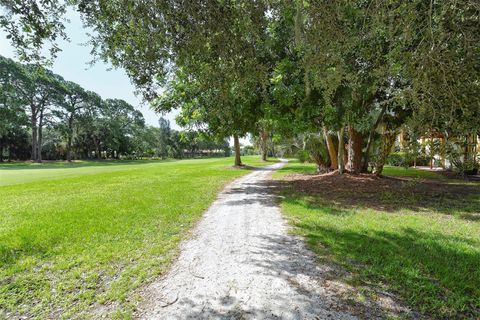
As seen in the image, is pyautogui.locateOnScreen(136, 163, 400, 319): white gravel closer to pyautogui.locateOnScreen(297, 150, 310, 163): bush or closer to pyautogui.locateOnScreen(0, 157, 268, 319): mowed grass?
pyautogui.locateOnScreen(0, 157, 268, 319): mowed grass

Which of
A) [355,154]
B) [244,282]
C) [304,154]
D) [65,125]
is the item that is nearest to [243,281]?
[244,282]

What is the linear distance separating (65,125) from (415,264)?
55741mm

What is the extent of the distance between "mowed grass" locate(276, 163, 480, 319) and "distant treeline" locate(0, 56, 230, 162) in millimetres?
24426

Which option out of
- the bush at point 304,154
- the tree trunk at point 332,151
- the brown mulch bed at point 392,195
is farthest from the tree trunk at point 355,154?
the bush at point 304,154

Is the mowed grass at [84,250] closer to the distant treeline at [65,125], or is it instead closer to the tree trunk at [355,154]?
the tree trunk at [355,154]

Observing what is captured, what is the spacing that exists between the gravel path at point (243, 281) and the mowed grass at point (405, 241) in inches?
20.5

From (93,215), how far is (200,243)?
350 cm

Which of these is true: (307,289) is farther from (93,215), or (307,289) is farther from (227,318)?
(93,215)

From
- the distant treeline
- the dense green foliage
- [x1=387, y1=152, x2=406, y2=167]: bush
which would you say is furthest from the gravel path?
the distant treeline

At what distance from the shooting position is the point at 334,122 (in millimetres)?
10289

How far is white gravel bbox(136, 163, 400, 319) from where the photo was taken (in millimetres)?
2920

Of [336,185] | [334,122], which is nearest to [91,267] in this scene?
[334,122]

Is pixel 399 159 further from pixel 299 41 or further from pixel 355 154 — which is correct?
pixel 355 154

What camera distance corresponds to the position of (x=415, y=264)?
156 inches
